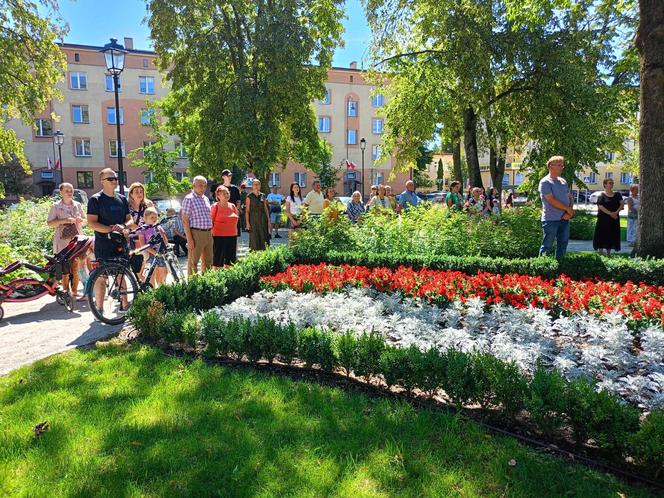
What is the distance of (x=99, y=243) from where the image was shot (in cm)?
653

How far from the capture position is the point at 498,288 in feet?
19.2

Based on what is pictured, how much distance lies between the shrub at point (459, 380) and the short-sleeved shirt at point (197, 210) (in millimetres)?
5184

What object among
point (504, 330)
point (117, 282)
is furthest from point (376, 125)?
point (504, 330)

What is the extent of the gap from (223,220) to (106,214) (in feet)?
6.73

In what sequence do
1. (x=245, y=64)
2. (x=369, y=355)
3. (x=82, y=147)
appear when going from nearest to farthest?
(x=369, y=355) → (x=245, y=64) → (x=82, y=147)

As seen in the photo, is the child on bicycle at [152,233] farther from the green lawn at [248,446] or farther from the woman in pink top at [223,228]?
the green lawn at [248,446]

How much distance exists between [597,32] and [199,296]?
1684cm

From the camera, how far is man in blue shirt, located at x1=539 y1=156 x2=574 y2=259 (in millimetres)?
7945

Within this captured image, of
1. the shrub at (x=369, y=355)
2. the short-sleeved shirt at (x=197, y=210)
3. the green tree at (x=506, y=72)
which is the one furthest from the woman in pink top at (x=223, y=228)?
the green tree at (x=506, y=72)

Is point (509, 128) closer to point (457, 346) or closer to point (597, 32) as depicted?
point (597, 32)

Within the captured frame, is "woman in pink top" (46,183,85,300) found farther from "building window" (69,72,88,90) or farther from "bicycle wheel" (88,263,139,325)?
"building window" (69,72,88,90)

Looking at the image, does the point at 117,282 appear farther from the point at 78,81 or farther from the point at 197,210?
the point at 78,81

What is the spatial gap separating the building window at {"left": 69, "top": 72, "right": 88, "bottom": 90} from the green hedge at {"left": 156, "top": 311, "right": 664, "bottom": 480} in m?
42.8

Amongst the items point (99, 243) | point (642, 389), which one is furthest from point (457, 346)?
point (99, 243)
